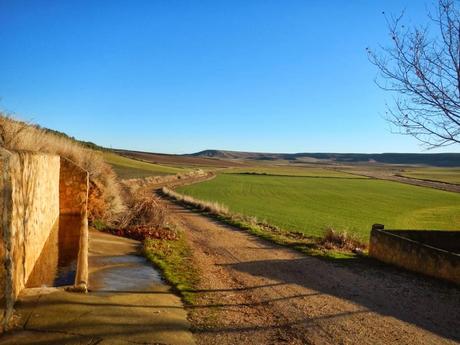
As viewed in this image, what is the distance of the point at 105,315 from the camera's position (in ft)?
21.4

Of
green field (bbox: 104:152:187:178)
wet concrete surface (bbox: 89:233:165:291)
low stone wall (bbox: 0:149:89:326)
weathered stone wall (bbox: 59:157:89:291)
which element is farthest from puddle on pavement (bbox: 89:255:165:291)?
green field (bbox: 104:152:187:178)

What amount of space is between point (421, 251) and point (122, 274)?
8.20 m

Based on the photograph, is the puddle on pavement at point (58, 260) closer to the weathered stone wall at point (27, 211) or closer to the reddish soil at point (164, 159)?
the weathered stone wall at point (27, 211)

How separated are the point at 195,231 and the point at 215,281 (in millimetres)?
9215

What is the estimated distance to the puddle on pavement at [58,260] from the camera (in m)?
8.06

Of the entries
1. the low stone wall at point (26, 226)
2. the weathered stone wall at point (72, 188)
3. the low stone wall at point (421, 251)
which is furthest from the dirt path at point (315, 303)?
the weathered stone wall at point (72, 188)

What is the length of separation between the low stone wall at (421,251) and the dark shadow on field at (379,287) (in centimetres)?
35

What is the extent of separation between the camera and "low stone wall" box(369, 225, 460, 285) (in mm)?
11461

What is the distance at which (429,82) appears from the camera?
10.2m

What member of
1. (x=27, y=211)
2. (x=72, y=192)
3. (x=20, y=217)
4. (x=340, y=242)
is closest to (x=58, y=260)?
(x=27, y=211)

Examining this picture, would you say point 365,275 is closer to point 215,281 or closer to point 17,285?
Answer: point 215,281

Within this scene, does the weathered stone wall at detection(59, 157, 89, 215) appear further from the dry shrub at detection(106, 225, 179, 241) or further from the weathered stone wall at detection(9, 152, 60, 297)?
the weathered stone wall at detection(9, 152, 60, 297)

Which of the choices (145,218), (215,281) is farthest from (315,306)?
(145,218)

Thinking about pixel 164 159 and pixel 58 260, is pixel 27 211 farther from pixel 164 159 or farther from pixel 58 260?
pixel 164 159
